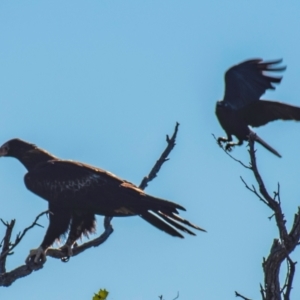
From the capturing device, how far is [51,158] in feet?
31.9

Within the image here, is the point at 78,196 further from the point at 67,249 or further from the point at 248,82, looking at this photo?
the point at 248,82

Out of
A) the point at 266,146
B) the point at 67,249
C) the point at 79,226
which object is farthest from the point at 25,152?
the point at 266,146

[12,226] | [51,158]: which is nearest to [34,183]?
[51,158]

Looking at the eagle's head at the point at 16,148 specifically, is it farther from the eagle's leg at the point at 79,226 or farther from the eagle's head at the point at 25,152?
the eagle's leg at the point at 79,226

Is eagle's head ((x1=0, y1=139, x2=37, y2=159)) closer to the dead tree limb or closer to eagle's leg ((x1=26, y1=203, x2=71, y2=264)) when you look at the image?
eagle's leg ((x1=26, y1=203, x2=71, y2=264))

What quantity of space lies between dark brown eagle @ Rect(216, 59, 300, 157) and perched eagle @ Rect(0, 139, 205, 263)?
1.92m

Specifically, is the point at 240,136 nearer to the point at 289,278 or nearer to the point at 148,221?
the point at 148,221

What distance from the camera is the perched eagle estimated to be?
8.59 metres

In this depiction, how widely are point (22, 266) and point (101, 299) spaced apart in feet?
6.46

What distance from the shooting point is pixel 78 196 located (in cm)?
909

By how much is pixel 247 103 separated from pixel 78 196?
264 cm

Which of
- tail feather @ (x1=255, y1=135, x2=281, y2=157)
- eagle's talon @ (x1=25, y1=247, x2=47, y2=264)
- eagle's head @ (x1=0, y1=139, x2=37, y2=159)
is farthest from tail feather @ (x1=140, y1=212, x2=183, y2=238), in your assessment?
tail feather @ (x1=255, y1=135, x2=281, y2=157)

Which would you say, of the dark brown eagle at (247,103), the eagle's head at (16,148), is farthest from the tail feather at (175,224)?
the dark brown eagle at (247,103)

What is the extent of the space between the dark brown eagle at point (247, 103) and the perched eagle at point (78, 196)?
1.92m
